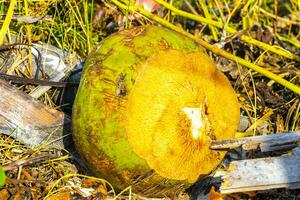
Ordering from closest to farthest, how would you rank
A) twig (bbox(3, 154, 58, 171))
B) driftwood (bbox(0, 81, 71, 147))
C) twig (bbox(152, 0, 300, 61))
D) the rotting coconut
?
the rotting coconut → twig (bbox(3, 154, 58, 171)) → driftwood (bbox(0, 81, 71, 147)) → twig (bbox(152, 0, 300, 61))

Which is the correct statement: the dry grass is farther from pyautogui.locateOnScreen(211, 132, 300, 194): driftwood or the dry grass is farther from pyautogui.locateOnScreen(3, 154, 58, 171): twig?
pyautogui.locateOnScreen(211, 132, 300, 194): driftwood

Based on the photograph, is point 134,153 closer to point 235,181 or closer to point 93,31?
point 235,181

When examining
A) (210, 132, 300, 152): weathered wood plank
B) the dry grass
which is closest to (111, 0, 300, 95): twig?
the dry grass

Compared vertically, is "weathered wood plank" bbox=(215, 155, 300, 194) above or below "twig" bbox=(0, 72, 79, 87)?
below

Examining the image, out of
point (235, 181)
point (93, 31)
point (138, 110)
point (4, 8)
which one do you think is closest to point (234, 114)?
point (235, 181)

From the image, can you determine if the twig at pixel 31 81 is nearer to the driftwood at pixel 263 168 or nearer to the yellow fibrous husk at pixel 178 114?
the yellow fibrous husk at pixel 178 114

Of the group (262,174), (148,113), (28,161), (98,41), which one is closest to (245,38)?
(98,41)

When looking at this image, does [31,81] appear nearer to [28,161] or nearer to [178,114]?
[28,161]
